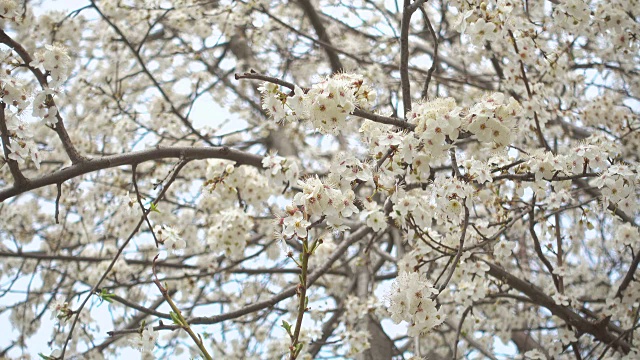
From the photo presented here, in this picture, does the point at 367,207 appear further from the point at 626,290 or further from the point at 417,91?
the point at 417,91

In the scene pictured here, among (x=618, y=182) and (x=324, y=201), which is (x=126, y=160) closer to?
(x=324, y=201)

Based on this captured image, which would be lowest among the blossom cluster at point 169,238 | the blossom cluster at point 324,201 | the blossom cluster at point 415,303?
the blossom cluster at point 415,303

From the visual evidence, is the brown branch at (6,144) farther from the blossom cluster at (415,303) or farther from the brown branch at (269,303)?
the blossom cluster at (415,303)

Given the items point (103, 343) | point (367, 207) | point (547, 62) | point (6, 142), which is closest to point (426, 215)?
point (367, 207)

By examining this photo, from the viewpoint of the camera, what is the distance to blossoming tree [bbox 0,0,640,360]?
2.09 m

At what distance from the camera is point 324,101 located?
1.97m

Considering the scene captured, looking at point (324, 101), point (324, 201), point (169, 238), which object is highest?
point (169, 238)

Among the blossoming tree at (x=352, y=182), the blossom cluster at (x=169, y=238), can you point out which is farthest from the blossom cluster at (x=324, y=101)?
the blossom cluster at (x=169, y=238)

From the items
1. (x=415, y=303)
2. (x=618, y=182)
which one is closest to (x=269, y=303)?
(x=415, y=303)

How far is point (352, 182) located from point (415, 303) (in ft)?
1.64

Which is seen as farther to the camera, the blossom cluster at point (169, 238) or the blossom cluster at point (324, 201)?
the blossom cluster at point (169, 238)

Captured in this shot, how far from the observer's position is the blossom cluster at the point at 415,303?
2.05 m

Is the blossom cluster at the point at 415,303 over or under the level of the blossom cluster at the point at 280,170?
under

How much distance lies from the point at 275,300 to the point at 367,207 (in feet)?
2.24
